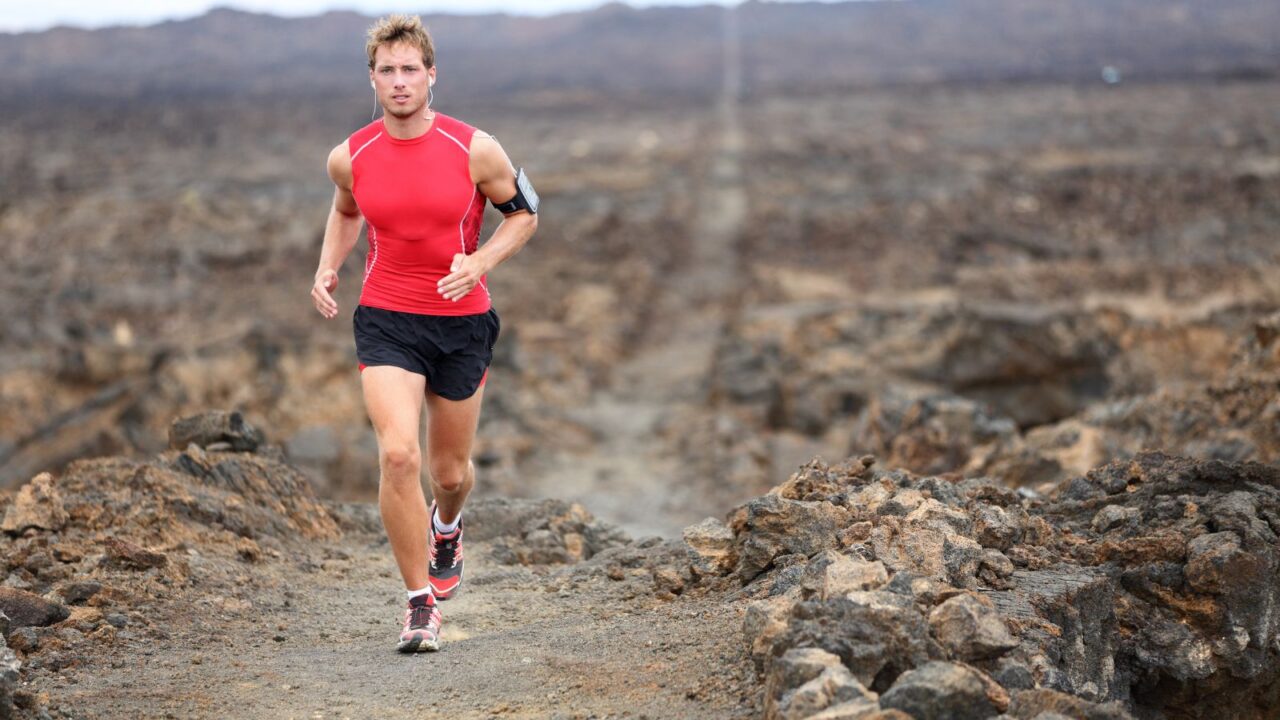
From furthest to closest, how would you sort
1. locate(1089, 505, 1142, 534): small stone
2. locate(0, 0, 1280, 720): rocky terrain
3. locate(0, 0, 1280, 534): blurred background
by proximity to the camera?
locate(0, 0, 1280, 534): blurred background, locate(1089, 505, 1142, 534): small stone, locate(0, 0, 1280, 720): rocky terrain

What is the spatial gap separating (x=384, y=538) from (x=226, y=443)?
1.01 metres

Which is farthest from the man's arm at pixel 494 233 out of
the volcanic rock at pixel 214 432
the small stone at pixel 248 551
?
the volcanic rock at pixel 214 432

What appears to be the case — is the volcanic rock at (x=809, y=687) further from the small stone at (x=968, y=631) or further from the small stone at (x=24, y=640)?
the small stone at (x=24, y=640)

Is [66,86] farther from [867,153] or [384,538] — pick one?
[384,538]

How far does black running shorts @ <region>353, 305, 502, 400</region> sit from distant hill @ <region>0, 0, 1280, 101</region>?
223ft

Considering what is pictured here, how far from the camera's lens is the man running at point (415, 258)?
4.50 metres

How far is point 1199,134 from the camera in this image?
40531 mm

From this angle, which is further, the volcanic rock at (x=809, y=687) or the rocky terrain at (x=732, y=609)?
the rocky terrain at (x=732, y=609)

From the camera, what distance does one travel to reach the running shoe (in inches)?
184

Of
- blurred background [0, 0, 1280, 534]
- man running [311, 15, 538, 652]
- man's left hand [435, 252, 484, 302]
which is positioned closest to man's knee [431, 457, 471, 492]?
man running [311, 15, 538, 652]

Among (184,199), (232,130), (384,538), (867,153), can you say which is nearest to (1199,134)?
(867,153)

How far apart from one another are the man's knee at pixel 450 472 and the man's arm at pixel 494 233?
0.75 m

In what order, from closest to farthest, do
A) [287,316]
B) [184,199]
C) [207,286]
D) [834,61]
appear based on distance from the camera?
[287,316], [207,286], [184,199], [834,61]

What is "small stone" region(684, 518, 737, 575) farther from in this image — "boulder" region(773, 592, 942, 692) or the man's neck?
the man's neck
